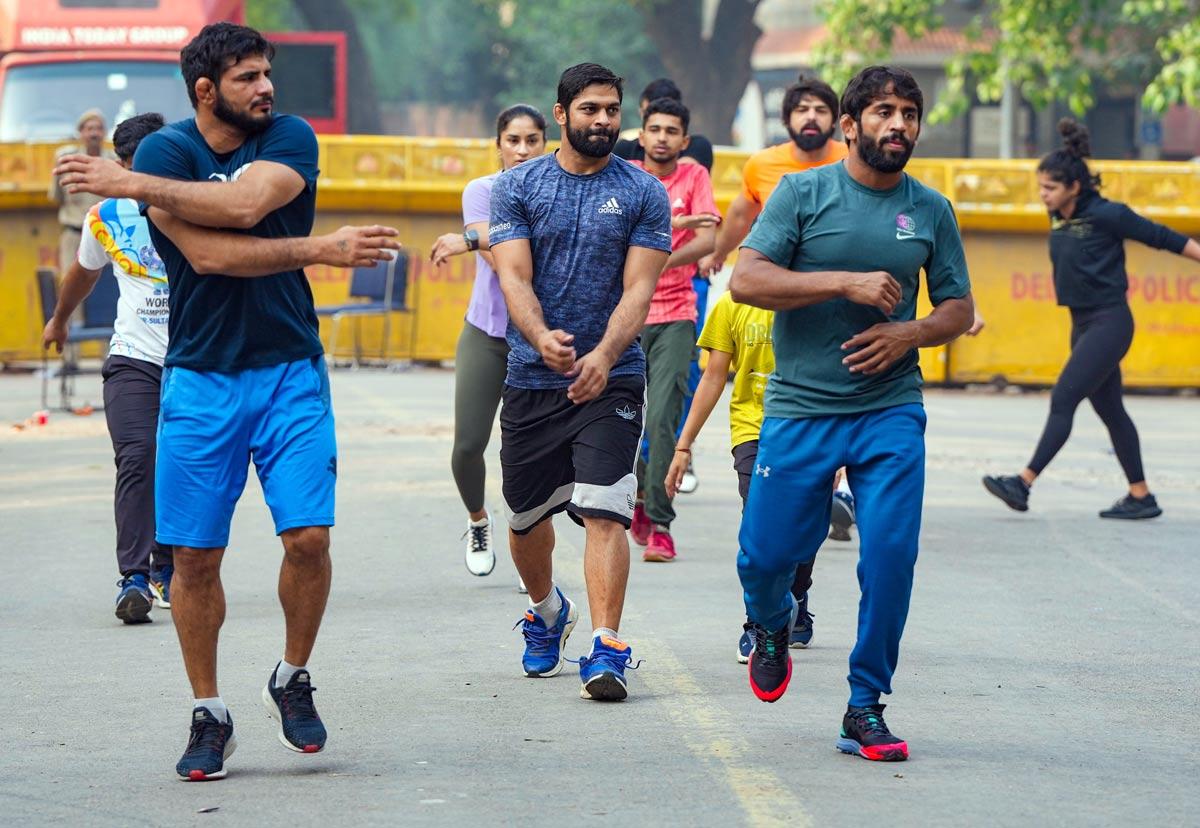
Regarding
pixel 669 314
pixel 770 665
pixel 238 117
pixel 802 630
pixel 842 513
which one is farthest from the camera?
pixel 842 513

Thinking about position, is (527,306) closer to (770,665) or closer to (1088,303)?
(770,665)

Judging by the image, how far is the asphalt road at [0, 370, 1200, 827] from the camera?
5.42 metres

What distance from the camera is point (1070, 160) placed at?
11.8 m

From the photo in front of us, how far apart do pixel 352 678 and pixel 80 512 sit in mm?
5060

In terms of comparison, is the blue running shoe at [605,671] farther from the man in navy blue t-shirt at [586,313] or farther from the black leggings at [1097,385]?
the black leggings at [1097,385]

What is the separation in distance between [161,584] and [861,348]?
3.83m

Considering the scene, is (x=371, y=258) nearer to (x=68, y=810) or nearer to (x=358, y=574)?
(x=68, y=810)

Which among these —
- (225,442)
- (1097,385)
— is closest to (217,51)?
(225,442)

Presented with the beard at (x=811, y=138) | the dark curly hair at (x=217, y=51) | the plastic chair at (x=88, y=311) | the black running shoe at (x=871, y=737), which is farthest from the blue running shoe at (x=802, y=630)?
the plastic chair at (x=88, y=311)

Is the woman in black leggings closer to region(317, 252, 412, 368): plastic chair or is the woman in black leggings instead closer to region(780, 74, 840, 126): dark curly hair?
region(780, 74, 840, 126): dark curly hair

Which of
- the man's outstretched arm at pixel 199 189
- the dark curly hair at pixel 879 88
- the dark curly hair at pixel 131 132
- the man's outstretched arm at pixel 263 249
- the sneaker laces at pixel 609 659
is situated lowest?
the sneaker laces at pixel 609 659

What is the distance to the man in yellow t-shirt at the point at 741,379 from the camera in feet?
25.3

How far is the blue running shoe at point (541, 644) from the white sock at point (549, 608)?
0.01 meters

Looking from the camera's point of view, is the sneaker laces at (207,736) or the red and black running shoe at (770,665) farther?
the red and black running shoe at (770,665)
